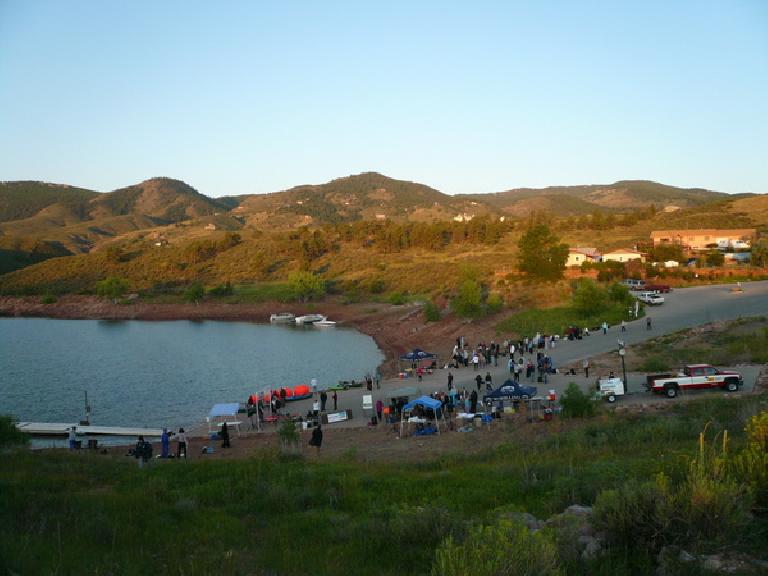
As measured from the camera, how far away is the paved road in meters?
26.9

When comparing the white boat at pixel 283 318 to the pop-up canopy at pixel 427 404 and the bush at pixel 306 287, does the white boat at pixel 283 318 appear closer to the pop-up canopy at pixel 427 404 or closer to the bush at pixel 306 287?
the bush at pixel 306 287

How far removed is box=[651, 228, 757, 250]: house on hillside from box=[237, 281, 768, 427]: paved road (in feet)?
96.6

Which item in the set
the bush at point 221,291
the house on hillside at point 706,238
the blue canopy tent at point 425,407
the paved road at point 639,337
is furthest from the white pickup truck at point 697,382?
the bush at point 221,291

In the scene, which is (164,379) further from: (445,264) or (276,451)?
(445,264)

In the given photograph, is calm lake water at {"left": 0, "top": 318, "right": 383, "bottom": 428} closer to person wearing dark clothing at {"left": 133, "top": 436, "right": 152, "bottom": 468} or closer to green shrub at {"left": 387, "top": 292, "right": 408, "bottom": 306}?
green shrub at {"left": 387, "top": 292, "right": 408, "bottom": 306}

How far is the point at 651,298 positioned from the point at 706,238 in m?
43.0

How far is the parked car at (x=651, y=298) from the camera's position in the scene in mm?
46628

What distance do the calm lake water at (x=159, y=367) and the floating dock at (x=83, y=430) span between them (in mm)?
2337

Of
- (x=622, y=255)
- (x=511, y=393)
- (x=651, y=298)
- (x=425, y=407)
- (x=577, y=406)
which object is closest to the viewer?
(x=577, y=406)

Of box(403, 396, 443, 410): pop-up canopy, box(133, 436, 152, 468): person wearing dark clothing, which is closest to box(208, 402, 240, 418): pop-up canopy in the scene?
box(133, 436, 152, 468): person wearing dark clothing

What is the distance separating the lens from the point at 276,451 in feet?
59.9

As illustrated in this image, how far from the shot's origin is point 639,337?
3653 cm

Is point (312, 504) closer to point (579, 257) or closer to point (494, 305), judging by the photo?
point (494, 305)

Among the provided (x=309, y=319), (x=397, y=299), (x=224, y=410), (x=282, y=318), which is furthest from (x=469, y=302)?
(x=282, y=318)
